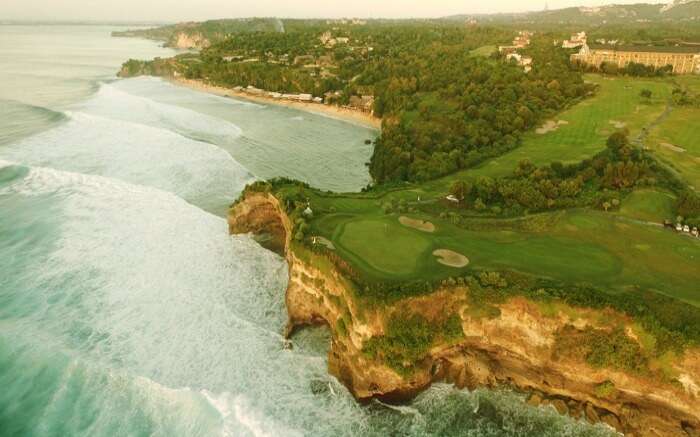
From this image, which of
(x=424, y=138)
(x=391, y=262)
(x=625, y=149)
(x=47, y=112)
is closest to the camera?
(x=391, y=262)

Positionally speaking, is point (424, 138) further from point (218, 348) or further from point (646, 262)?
point (218, 348)

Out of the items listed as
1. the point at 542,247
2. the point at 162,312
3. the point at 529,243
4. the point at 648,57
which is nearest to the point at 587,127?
the point at 529,243

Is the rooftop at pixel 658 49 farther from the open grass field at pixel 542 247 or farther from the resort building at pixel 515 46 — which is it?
the open grass field at pixel 542 247

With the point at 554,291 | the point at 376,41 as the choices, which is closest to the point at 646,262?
the point at 554,291

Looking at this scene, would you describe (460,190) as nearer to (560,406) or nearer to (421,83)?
(560,406)

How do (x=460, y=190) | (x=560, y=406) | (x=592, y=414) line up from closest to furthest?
(x=592, y=414)
(x=560, y=406)
(x=460, y=190)

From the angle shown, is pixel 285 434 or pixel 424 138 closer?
pixel 285 434
